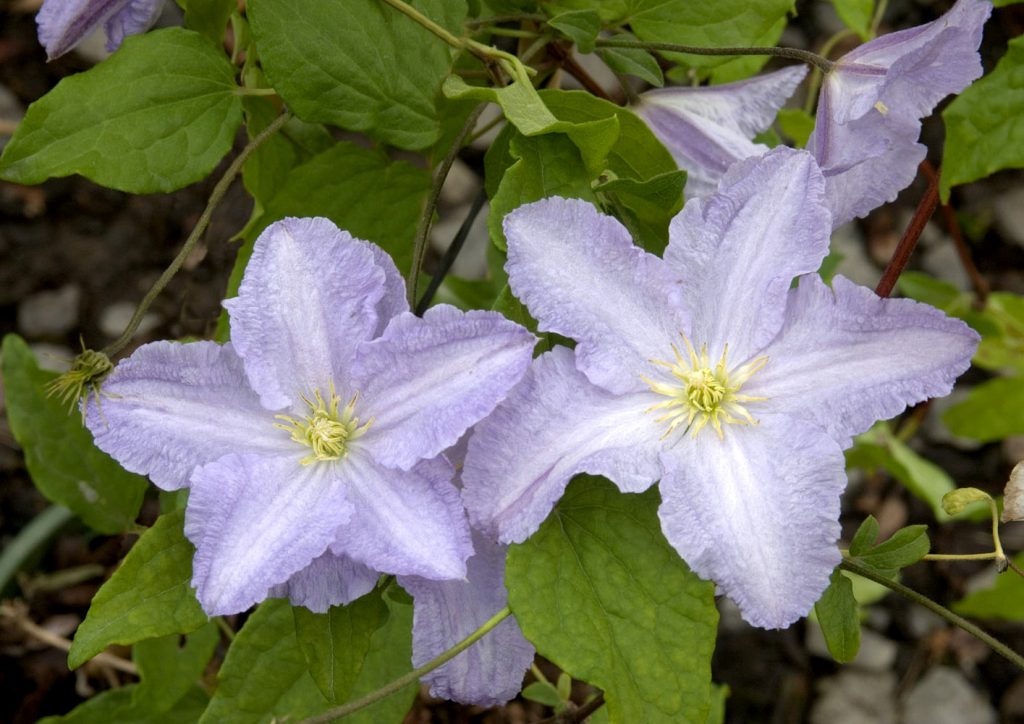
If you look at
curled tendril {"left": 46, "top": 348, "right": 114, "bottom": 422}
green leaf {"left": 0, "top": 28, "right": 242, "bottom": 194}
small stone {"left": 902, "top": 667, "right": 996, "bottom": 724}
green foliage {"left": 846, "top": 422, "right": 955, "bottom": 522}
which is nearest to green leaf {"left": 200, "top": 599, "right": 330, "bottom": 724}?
curled tendril {"left": 46, "top": 348, "right": 114, "bottom": 422}

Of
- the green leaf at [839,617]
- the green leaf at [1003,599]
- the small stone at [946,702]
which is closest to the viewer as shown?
the green leaf at [839,617]

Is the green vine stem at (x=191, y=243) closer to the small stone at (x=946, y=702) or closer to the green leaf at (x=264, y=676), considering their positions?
the green leaf at (x=264, y=676)

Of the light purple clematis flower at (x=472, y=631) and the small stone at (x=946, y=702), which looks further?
the small stone at (x=946, y=702)

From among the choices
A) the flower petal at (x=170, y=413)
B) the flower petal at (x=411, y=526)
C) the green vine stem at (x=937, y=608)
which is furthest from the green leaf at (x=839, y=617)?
the flower petal at (x=170, y=413)

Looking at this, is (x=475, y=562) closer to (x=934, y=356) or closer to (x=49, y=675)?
(x=934, y=356)

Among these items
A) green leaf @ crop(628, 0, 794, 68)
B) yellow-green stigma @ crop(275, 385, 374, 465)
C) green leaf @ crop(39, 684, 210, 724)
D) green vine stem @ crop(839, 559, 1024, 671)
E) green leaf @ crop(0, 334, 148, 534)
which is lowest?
green leaf @ crop(39, 684, 210, 724)

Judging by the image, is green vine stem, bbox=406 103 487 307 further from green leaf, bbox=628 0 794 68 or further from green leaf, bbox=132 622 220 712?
green leaf, bbox=132 622 220 712

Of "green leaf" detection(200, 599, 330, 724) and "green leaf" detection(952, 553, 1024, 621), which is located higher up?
"green leaf" detection(200, 599, 330, 724)
